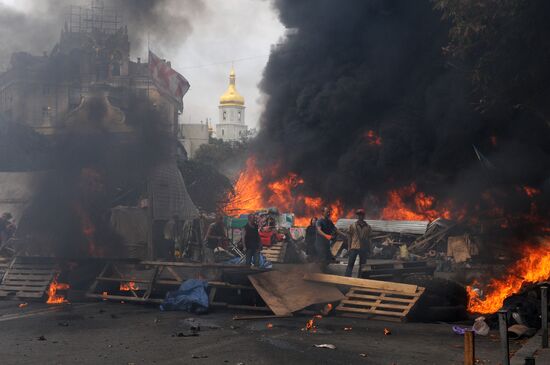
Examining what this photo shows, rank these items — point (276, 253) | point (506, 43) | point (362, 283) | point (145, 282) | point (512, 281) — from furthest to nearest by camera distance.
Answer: point (276, 253), point (506, 43), point (512, 281), point (145, 282), point (362, 283)

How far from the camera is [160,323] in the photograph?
9.80m

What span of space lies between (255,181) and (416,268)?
815 inches

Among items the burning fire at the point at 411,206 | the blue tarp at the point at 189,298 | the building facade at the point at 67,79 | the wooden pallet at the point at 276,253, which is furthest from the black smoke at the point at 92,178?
the burning fire at the point at 411,206

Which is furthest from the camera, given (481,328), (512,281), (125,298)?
(512,281)

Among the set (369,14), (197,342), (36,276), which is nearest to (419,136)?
(369,14)

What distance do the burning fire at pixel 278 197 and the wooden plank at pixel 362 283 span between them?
19974 millimetres

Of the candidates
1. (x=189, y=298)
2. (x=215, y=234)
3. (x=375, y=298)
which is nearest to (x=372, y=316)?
(x=375, y=298)

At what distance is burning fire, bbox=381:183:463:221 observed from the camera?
94.2 feet

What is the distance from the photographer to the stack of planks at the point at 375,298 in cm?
1038

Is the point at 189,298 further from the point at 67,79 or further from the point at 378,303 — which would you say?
the point at 67,79

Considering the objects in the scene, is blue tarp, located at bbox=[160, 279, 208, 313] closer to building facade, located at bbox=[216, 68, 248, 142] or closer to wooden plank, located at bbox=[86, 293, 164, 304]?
wooden plank, located at bbox=[86, 293, 164, 304]

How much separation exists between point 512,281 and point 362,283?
3884mm

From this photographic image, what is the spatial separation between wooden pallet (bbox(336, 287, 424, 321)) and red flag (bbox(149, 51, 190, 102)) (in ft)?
82.1

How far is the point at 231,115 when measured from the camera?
14588cm
